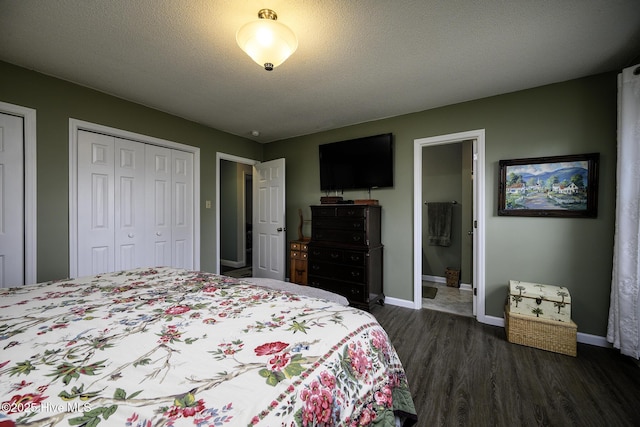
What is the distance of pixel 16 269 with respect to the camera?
→ 85.0 inches

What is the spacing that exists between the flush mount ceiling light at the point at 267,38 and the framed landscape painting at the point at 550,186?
2391 millimetres

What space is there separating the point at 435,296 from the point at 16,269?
4517 millimetres

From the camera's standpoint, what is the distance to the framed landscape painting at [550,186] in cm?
229

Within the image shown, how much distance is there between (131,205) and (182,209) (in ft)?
1.89

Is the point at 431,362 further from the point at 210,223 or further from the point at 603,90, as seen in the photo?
the point at 210,223

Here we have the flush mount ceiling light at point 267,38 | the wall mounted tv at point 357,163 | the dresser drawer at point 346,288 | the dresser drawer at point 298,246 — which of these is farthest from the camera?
the dresser drawer at point 298,246

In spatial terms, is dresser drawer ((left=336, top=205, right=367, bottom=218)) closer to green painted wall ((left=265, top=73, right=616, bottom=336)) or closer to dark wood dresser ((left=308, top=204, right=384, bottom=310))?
dark wood dresser ((left=308, top=204, right=384, bottom=310))

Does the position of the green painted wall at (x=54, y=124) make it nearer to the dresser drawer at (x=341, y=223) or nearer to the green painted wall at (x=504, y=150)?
the green painted wall at (x=504, y=150)

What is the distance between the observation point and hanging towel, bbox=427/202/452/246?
14.2 feet

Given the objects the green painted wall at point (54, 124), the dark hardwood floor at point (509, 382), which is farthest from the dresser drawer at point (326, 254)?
the green painted wall at point (54, 124)

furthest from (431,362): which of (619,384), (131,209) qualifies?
(131,209)

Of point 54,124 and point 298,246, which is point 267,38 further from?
point 298,246

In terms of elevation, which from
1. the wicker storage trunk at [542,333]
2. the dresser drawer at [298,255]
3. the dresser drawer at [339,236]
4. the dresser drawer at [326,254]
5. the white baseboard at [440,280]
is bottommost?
the white baseboard at [440,280]

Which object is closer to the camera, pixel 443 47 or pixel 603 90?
pixel 443 47
